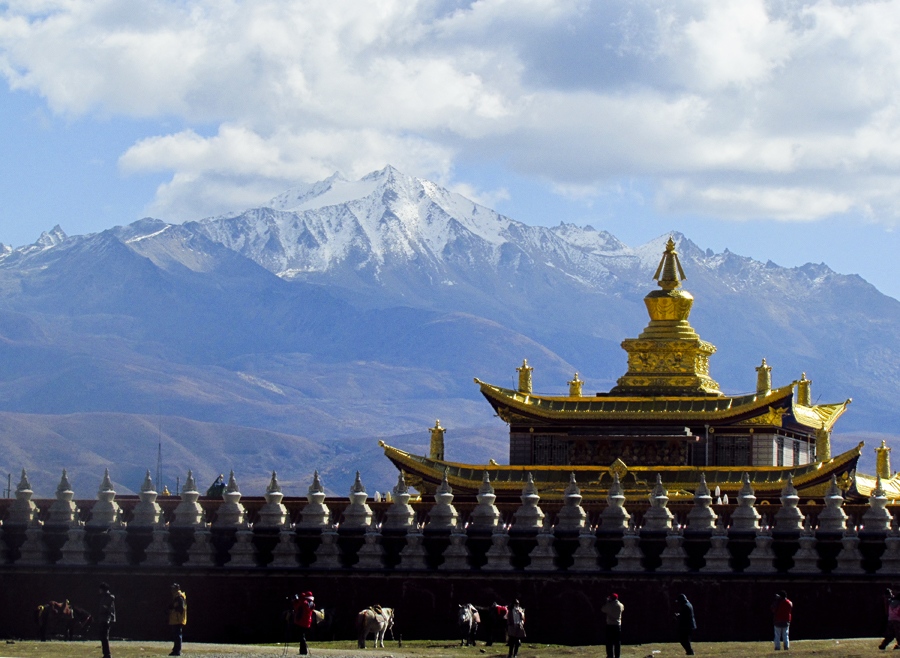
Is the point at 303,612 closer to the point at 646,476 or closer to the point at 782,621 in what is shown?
the point at 782,621

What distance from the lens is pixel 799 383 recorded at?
269 feet

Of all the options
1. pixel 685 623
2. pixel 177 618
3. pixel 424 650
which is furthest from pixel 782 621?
pixel 177 618

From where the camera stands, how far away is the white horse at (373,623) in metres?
56.7

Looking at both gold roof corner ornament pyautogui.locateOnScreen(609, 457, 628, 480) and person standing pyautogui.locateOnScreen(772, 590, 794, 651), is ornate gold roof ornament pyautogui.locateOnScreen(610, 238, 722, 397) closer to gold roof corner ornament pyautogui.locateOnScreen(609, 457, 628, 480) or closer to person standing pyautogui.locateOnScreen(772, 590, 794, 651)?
gold roof corner ornament pyautogui.locateOnScreen(609, 457, 628, 480)

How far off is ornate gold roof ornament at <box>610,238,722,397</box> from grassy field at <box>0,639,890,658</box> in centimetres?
2293

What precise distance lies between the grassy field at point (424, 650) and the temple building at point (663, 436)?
16489 mm

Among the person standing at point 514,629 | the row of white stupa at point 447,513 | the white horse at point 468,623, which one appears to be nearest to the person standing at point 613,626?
the person standing at point 514,629

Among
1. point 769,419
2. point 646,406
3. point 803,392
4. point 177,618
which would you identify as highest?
point 803,392

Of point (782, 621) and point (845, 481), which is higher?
point (845, 481)

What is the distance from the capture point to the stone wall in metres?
58.6

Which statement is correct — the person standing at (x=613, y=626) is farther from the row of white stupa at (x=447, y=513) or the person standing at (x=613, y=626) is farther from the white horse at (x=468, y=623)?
the row of white stupa at (x=447, y=513)

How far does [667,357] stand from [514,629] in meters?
27.2

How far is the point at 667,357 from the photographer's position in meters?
80.2

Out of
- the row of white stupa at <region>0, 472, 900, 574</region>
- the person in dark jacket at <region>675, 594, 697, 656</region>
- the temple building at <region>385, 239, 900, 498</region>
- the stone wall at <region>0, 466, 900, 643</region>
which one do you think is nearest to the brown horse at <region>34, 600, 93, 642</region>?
the stone wall at <region>0, 466, 900, 643</region>
